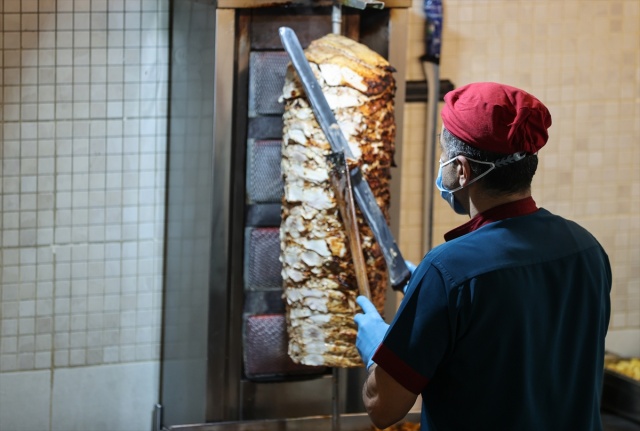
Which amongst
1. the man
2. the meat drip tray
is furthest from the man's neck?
the meat drip tray

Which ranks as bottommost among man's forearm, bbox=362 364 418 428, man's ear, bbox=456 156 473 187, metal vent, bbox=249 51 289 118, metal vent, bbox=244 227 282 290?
man's forearm, bbox=362 364 418 428

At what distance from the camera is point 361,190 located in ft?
7.07

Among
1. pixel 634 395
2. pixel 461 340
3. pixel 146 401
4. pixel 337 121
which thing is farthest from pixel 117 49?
pixel 634 395

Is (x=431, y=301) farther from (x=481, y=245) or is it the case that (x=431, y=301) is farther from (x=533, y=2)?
(x=533, y=2)

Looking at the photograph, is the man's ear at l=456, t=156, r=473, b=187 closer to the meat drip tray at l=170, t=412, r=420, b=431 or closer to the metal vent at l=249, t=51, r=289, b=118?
the metal vent at l=249, t=51, r=289, b=118

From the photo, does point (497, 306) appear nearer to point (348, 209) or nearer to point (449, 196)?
point (449, 196)

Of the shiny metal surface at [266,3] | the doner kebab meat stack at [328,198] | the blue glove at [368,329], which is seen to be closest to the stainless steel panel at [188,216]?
the shiny metal surface at [266,3]

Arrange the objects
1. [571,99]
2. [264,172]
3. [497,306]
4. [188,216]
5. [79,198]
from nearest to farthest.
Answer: [497,306], [264,172], [188,216], [79,198], [571,99]

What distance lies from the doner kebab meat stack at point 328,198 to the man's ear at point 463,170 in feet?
1.66

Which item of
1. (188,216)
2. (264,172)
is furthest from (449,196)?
(188,216)

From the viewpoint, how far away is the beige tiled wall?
294 centimetres

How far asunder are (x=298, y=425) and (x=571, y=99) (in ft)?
4.61

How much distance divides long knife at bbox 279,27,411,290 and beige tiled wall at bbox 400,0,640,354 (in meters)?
0.80

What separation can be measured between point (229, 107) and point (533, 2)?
116 cm
